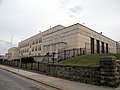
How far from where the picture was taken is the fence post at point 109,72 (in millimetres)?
13320

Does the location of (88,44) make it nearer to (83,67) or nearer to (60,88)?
(83,67)

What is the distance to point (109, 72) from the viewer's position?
44.1 ft

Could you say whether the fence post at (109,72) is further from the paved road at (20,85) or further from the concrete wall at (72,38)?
the concrete wall at (72,38)

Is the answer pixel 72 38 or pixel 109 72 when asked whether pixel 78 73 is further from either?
pixel 72 38

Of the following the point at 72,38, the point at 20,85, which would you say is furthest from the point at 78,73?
the point at 72,38

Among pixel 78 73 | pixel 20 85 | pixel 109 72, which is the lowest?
pixel 20 85

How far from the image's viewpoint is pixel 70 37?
151 feet

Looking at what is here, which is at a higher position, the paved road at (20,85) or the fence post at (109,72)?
the fence post at (109,72)

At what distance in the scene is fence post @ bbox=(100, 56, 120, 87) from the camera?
524 inches

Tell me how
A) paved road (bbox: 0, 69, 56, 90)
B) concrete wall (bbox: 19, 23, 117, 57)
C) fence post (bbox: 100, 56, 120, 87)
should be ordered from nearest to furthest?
paved road (bbox: 0, 69, 56, 90) → fence post (bbox: 100, 56, 120, 87) → concrete wall (bbox: 19, 23, 117, 57)

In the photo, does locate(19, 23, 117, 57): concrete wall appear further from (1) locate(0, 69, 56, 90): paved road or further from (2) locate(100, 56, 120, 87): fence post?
(2) locate(100, 56, 120, 87): fence post

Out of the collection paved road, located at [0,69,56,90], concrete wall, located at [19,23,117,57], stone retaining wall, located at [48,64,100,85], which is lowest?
paved road, located at [0,69,56,90]

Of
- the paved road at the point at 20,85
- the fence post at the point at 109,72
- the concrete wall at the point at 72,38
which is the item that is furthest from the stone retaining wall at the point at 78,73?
the concrete wall at the point at 72,38

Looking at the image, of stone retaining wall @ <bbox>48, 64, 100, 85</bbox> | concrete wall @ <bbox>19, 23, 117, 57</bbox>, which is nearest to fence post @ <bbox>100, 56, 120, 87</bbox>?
stone retaining wall @ <bbox>48, 64, 100, 85</bbox>
